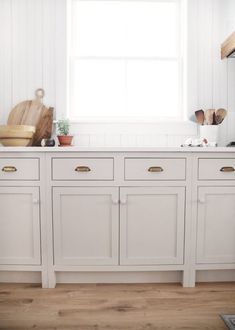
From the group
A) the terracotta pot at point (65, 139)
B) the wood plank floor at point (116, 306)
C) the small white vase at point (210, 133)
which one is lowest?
the wood plank floor at point (116, 306)

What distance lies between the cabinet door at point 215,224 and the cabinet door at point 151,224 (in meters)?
0.14

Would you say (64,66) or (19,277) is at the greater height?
(64,66)

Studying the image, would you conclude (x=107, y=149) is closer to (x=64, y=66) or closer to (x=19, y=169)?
(x=19, y=169)

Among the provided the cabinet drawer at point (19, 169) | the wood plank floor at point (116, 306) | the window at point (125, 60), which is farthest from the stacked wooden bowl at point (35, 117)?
the wood plank floor at point (116, 306)

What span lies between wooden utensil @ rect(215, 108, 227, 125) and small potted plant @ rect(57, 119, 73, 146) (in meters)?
1.24

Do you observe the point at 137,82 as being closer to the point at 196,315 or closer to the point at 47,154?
the point at 47,154

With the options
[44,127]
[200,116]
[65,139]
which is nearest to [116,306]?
[65,139]

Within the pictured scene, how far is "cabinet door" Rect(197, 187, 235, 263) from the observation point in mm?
2268

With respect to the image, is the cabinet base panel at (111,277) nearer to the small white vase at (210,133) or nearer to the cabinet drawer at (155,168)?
the cabinet drawer at (155,168)

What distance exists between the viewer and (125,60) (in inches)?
113

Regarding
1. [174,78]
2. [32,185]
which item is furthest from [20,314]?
[174,78]

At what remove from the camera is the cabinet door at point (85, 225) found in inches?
88.0

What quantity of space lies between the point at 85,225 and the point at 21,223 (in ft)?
1.48

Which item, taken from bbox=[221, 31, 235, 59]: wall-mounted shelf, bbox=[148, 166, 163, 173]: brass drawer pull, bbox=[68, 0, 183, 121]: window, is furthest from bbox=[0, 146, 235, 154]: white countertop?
bbox=[221, 31, 235, 59]: wall-mounted shelf
